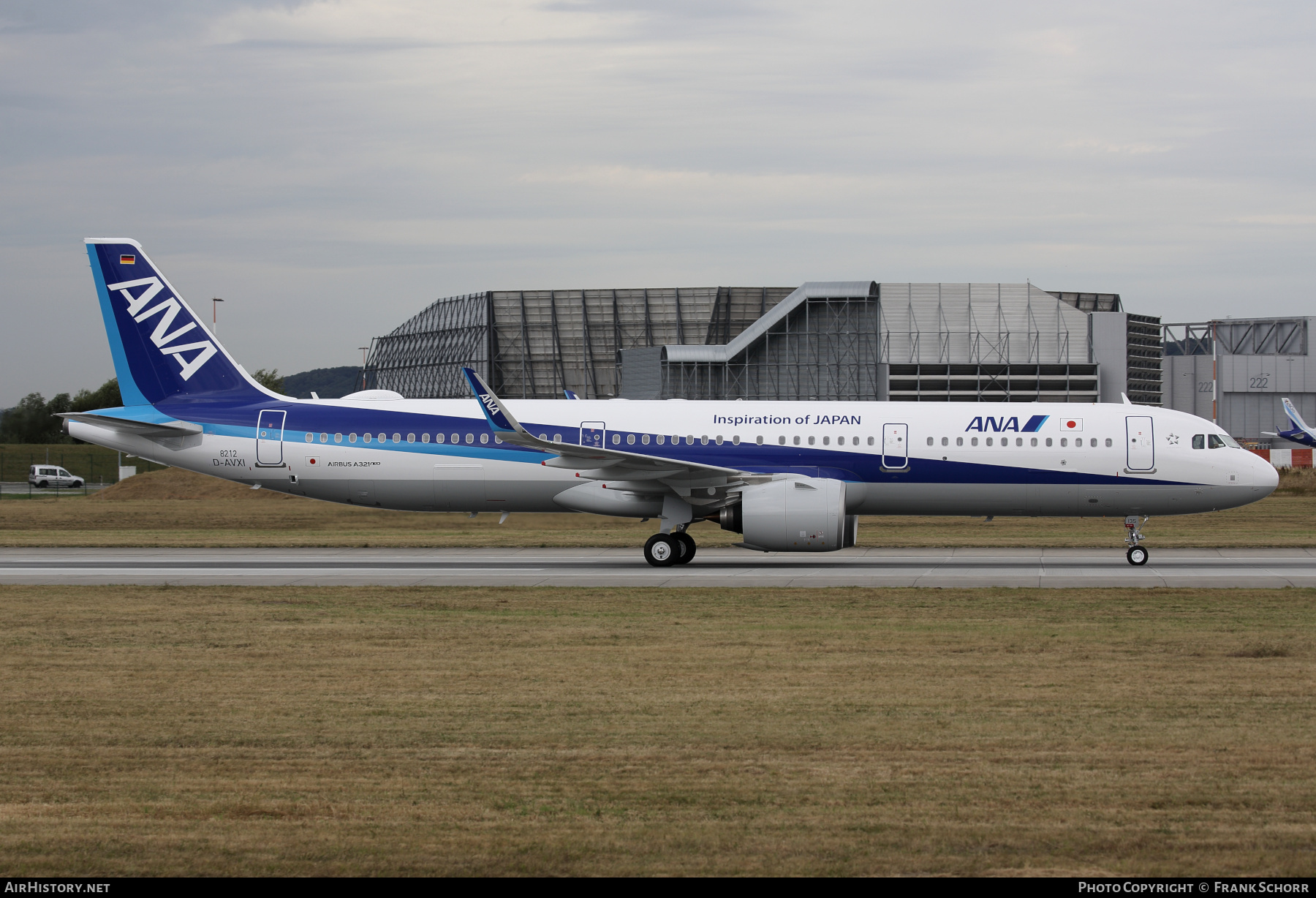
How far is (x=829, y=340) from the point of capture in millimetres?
93500

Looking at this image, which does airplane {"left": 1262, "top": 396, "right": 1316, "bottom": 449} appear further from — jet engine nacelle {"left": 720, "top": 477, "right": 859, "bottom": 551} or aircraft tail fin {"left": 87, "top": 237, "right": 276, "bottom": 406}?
aircraft tail fin {"left": 87, "top": 237, "right": 276, "bottom": 406}

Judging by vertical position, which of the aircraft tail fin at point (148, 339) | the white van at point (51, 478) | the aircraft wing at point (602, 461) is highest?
the aircraft tail fin at point (148, 339)

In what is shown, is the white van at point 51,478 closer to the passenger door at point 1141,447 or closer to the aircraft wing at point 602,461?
the aircraft wing at point 602,461

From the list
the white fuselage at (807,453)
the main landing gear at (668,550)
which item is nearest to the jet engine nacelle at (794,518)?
the white fuselage at (807,453)

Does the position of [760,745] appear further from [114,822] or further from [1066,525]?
[1066,525]

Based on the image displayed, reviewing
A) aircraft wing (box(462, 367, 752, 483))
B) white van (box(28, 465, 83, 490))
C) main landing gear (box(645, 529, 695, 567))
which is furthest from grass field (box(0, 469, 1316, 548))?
white van (box(28, 465, 83, 490))

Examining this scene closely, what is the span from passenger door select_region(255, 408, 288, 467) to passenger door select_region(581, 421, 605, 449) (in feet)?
22.5

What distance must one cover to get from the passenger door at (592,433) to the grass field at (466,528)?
6.20m

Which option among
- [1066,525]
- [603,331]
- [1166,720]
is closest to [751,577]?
[1166,720]

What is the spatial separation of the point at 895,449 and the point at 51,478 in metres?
67.6

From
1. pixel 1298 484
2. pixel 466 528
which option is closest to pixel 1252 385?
pixel 1298 484

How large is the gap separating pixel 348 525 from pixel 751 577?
20.5 meters

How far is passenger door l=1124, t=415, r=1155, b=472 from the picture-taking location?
87.7 feet

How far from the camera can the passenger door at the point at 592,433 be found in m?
27.0
